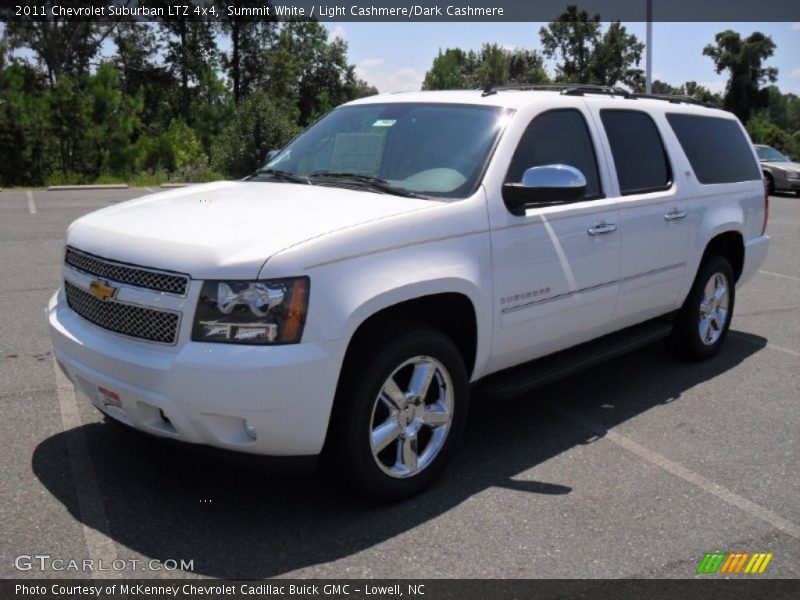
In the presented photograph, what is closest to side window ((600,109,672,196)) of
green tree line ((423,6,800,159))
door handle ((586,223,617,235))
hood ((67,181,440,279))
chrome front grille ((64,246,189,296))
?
door handle ((586,223,617,235))

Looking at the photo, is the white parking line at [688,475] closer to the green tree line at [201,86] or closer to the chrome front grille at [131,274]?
the chrome front grille at [131,274]

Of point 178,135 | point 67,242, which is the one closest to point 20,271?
point 67,242

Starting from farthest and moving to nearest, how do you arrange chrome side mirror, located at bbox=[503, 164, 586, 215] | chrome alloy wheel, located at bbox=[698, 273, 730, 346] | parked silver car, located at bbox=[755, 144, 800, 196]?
parked silver car, located at bbox=[755, 144, 800, 196]
chrome alloy wheel, located at bbox=[698, 273, 730, 346]
chrome side mirror, located at bbox=[503, 164, 586, 215]

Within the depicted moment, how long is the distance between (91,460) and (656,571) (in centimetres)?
274

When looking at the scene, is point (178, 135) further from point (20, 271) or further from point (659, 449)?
point (659, 449)

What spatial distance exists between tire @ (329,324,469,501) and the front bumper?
15cm

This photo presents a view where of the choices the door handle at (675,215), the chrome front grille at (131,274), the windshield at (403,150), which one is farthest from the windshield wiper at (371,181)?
the door handle at (675,215)

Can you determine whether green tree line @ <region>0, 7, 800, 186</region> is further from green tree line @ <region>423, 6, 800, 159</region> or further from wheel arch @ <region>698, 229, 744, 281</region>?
wheel arch @ <region>698, 229, 744, 281</region>

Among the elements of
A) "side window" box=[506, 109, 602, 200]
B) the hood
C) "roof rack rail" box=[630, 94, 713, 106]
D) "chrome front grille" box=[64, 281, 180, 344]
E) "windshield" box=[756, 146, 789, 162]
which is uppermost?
"roof rack rail" box=[630, 94, 713, 106]

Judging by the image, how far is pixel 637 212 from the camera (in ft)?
16.6

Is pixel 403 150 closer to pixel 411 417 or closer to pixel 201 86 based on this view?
pixel 411 417

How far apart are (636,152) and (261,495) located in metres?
3.21

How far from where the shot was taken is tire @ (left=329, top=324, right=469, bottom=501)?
3.51m

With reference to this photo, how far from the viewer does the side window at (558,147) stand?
4414mm
